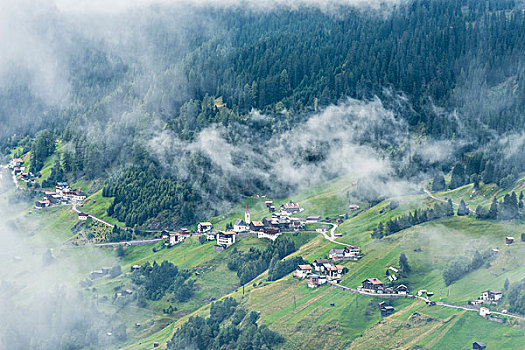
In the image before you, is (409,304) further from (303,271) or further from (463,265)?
(303,271)

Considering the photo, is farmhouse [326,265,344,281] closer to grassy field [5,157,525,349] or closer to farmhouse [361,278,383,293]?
grassy field [5,157,525,349]

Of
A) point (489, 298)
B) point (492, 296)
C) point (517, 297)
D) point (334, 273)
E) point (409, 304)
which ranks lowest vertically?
point (334, 273)

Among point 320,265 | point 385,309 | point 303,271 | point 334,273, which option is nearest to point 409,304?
point 385,309

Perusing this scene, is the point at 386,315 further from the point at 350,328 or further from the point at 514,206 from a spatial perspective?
the point at 514,206

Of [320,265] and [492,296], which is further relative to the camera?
[320,265]

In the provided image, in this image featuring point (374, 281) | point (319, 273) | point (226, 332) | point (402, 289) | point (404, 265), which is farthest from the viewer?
point (319, 273)

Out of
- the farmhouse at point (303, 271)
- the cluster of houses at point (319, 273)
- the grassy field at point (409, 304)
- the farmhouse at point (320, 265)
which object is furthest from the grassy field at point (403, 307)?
the farmhouse at point (320, 265)
